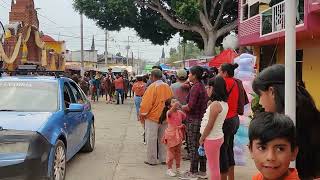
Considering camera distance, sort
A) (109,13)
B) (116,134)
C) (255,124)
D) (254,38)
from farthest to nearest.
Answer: (109,13)
(254,38)
(116,134)
(255,124)

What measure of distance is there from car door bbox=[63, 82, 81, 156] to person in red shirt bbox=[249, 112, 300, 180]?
5.19m

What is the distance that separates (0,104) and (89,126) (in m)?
2.57

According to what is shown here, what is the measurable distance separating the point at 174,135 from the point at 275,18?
874 cm

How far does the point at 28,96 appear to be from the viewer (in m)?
7.33

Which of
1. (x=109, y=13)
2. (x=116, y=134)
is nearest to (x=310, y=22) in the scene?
(x=116, y=134)

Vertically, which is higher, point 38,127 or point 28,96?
point 28,96

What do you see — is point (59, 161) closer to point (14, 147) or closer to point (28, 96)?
point (14, 147)

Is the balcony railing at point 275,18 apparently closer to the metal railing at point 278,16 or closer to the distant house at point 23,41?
the metal railing at point 278,16

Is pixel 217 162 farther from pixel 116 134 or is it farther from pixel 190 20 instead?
pixel 190 20

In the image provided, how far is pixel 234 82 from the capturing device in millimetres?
6180

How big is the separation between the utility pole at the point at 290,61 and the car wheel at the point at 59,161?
3.80 metres

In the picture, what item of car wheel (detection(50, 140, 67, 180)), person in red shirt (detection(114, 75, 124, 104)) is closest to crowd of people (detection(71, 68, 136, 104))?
person in red shirt (detection(114, 75, 124, 104))

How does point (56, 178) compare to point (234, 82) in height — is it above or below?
below

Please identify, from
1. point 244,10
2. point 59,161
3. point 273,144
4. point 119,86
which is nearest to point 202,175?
point 59,161
